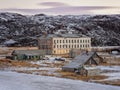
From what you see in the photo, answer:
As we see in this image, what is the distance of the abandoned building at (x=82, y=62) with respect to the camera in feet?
229

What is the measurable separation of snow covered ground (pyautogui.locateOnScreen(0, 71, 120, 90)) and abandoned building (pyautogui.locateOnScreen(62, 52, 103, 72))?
7926 mm

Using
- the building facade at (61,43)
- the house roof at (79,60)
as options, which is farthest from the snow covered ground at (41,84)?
the building facade at (61,43)

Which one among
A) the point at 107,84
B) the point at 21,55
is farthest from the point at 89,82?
the point at 21,55

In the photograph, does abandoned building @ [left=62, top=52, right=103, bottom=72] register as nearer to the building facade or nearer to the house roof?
the house roof

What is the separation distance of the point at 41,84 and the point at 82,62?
20.3m

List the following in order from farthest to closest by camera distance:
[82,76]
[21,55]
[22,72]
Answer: [21,55] < [22,72] < [82,76]

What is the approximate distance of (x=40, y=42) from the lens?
446ft

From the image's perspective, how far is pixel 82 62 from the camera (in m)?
73.6

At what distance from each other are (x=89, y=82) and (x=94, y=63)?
24739 millimetres

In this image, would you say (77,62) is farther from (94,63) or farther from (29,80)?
(29,80)

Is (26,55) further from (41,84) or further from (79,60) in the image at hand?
(41,84)

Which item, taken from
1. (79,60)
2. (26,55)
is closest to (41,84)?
(79,60)

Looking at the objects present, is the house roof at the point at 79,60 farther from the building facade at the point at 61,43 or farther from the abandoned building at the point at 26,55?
the building facade at the point at 61,43

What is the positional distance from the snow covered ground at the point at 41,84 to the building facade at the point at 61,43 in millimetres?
65173
